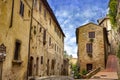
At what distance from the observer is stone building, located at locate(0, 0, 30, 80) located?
35.8 feet

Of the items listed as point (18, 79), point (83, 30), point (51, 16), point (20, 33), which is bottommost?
point (18, 79)

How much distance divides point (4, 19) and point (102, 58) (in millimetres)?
20251

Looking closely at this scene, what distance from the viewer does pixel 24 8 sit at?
49.5 feet

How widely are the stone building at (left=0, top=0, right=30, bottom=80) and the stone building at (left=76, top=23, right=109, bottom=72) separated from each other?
1501 centimetres

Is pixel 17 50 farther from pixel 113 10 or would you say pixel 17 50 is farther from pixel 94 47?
pixel 94 47

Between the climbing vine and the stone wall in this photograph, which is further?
the stone wall

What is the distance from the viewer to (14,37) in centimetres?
1252

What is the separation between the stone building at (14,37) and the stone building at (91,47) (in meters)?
15.0

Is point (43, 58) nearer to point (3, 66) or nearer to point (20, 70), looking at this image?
point (20, 70)

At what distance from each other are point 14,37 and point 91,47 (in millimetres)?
18275

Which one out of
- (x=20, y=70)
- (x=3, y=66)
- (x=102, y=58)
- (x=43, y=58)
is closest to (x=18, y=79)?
(x=20, y=70)

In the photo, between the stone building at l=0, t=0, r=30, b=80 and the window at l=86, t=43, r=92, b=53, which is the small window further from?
the stone building at l=0, t=0, r=30, b=80

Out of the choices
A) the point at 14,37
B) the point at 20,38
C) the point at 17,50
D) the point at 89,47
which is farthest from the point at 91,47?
the point at 14,37

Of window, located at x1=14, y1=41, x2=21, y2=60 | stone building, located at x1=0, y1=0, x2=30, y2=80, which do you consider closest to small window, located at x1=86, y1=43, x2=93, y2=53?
stone building, located at x1=0, y1=0, x2=30, y2=80
